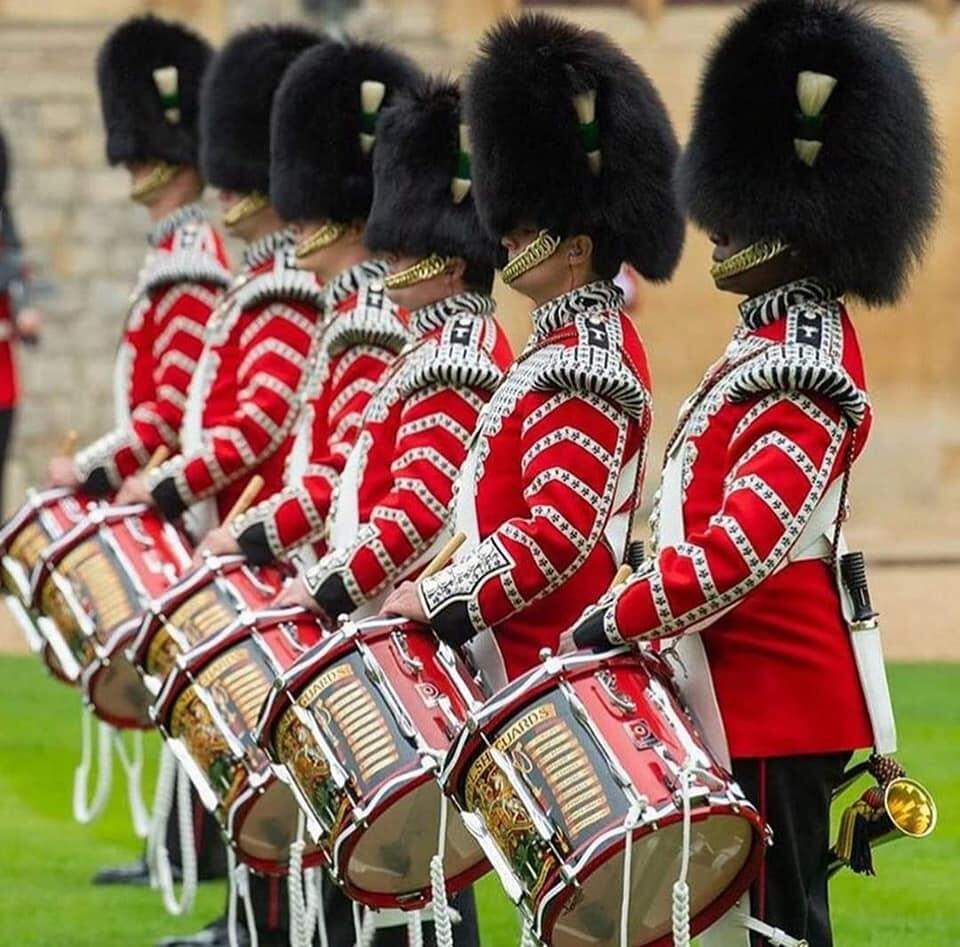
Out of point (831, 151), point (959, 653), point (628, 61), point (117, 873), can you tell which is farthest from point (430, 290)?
point (959, 653)

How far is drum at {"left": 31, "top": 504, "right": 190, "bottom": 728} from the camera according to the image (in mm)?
5789

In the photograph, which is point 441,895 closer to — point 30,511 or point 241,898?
point 241,898

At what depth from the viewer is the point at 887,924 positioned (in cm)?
593

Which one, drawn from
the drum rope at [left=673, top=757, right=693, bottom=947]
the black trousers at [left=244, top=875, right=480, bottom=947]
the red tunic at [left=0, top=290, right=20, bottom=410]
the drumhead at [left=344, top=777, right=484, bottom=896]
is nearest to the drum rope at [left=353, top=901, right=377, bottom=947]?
the black trousers at [left=244, top=875, right=480, bottom=947]

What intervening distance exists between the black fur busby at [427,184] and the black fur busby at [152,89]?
1.79 m

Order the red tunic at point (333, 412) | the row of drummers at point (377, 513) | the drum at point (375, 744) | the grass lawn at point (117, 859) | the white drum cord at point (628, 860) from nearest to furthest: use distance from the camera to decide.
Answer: the white drum cord at point (628, 860) < the row of drummers at point (377, 513) < the drum at point (375, 744) < the red tunic at point (333, 412) < the grass lawn at point (117, 859)

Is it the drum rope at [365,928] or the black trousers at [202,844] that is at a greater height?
the drum rope at [365,928]

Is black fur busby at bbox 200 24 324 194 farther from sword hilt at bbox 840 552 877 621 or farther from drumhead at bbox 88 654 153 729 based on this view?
sword hilt at bbox 840 552 877 621

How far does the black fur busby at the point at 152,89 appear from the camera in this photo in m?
7.05

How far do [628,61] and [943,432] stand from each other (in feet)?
36.0

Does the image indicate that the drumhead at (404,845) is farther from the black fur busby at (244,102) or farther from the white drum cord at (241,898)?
the black fur busby at (244,102)

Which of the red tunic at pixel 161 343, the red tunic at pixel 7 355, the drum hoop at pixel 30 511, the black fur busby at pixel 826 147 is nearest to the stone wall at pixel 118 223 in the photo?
the red tunic at pixel 7 355

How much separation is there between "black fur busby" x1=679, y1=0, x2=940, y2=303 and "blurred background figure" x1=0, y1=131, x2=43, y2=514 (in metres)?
6.08

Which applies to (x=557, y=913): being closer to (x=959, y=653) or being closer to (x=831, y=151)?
(x=831, y=151)
